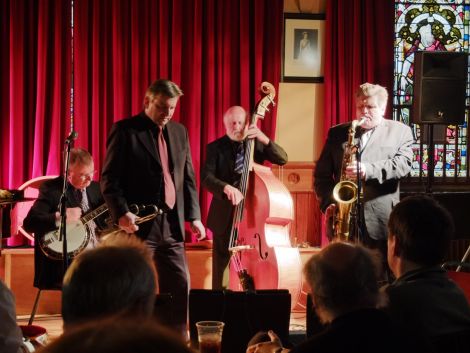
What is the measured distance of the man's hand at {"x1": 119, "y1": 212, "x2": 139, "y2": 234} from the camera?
138 inches

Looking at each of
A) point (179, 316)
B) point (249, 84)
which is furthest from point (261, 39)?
point (179, 316)

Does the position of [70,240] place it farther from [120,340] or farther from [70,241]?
[120,340]

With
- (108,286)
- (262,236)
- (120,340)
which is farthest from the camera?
(262,236)

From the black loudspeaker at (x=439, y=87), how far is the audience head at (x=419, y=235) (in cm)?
328

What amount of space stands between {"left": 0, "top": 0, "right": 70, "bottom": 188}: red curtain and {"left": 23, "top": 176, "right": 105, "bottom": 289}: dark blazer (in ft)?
3.87

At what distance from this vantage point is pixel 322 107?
6012mm

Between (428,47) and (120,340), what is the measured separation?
613 cm

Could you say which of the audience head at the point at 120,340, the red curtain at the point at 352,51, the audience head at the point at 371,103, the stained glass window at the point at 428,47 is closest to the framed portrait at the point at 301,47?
the red curtain at the point at 352,51

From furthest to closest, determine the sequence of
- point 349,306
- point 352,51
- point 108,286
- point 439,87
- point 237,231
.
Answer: point 352,51 < point 439,87 < point 237,231 < point 349,306 < point 108,286

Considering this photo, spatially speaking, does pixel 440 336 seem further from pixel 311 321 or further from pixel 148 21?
pixel 148 21

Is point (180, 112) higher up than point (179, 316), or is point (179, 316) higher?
point (180, 112)

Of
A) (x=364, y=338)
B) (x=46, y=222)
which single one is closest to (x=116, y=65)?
(x=46, y=222)

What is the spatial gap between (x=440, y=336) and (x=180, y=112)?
425cm

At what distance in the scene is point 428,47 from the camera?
6.34 meters
